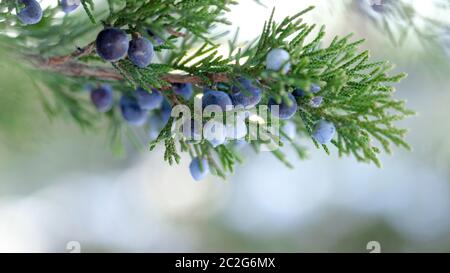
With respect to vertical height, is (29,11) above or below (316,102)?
above

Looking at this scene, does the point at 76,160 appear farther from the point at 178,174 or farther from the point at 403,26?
the point at 403,26

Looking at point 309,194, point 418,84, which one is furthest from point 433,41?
point 309,194

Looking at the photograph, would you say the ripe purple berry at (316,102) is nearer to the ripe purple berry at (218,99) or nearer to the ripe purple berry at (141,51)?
the ripe purple berry at (218,99)

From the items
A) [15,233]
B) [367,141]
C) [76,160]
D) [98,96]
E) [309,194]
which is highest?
[76,160]

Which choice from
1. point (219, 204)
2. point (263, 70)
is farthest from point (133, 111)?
point (219, 204)

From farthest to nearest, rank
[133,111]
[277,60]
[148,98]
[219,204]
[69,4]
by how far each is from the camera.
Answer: [219,204] → [133,111] → [148,98] → [69,4] → [277,60]

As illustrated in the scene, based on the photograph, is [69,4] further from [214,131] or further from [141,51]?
[214,131]
